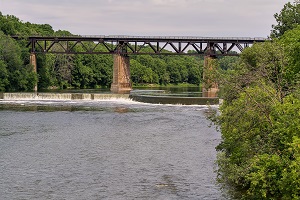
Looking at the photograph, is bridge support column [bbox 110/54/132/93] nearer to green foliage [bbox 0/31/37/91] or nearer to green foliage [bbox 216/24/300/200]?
green foliage [bbox 0/31/37/91]

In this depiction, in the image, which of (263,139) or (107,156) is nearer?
(263,139)

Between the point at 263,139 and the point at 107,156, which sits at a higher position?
the point at 263,139

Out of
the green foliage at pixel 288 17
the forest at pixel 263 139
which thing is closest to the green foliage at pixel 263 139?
the forest at pixel 263 139

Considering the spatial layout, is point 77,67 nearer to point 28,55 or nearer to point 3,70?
point 28,55

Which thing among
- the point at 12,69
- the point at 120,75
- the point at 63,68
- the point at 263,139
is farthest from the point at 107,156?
the point at 63,68

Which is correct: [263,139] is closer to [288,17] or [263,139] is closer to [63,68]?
[288,17]

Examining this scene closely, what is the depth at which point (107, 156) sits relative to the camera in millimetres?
30156

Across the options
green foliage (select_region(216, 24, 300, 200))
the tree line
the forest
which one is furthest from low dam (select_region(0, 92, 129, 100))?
green foliage (select_region(216, 24, 300, 200))

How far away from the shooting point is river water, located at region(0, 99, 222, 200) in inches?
878

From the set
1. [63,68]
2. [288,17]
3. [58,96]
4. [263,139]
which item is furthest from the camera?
[63,68]

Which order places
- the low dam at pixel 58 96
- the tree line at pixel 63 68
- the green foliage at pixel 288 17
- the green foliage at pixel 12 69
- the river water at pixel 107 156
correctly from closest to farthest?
the river water at pixel 107 156 → the green foliage at pixel 288 17 → the low dam at pixel 58 96 → the green foliage at pixel 12 69 → the tree line at pixel 63 68

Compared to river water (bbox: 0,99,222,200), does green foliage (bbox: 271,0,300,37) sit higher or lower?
higher

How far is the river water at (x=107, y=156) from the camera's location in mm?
22297

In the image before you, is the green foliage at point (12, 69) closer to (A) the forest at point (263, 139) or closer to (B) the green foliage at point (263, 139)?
(A) the forest at point (263, 139)
